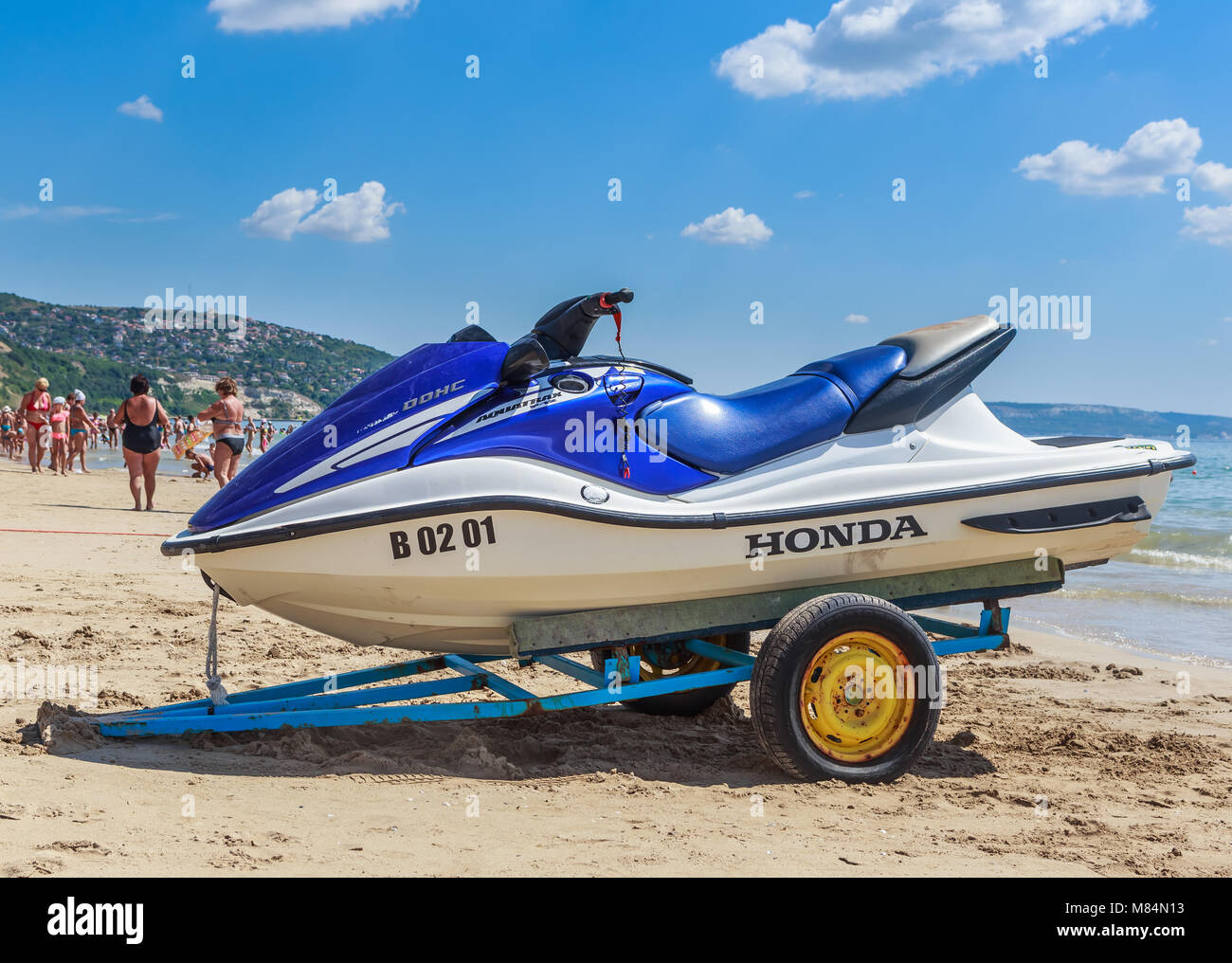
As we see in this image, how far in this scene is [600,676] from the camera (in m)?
3.88

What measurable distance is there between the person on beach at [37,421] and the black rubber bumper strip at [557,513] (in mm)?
18091

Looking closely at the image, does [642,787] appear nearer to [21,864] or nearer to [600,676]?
[600,676]

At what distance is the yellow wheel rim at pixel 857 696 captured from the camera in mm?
3705

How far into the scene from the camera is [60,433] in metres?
20.1

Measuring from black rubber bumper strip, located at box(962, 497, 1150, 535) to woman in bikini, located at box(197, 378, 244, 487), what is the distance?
9730mm

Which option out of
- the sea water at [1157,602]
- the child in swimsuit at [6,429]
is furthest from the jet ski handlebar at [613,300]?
the child in swimsuit at [6,429]

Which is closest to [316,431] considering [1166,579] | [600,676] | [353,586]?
[353,586]

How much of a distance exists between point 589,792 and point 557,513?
3.12ft

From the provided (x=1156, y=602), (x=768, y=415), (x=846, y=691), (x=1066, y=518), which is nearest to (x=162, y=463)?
(x=1156, y=602)

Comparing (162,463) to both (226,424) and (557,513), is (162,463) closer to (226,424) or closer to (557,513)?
(226,424)

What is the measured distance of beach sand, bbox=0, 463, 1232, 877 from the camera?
2.87 m

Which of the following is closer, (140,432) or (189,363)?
(140,432)

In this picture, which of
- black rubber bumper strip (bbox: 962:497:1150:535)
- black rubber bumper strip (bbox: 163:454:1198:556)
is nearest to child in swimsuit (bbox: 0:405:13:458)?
black rubber bumper strip (bbox: 163:454:1198:556)
